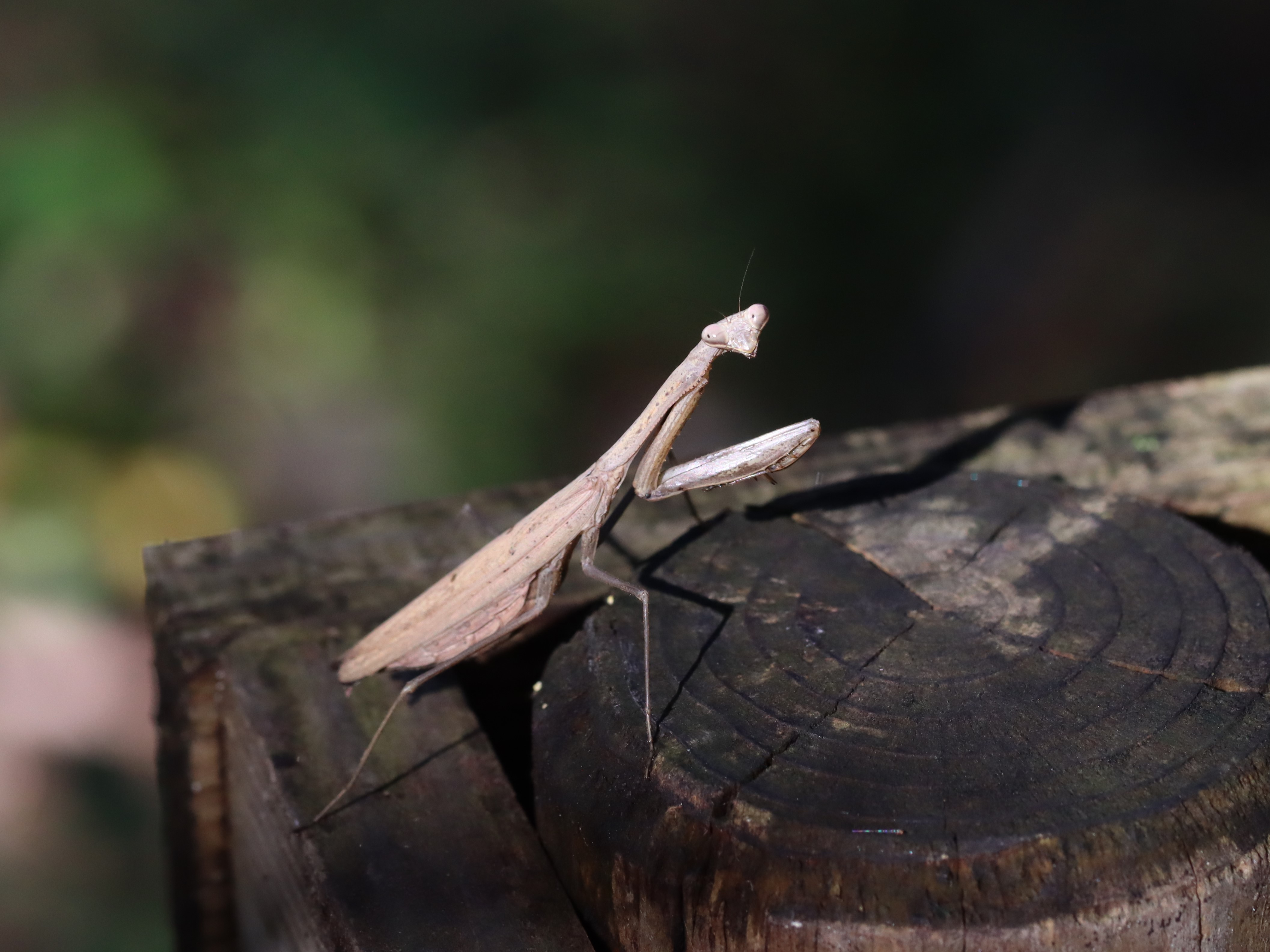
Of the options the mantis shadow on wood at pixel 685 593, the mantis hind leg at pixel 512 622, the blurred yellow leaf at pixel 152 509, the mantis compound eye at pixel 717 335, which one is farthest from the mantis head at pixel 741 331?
the blurred yellow leaf at pixel 152 509

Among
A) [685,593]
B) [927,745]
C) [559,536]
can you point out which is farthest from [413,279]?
[927,745]

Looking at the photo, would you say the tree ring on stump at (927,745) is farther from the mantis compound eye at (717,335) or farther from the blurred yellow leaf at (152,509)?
the blurred yellow leaf at (152,509)

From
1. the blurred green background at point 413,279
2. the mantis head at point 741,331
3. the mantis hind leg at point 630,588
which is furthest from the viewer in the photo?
the blurred green background at point 413,279

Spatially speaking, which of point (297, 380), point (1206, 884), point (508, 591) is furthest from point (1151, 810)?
point (297, 380)

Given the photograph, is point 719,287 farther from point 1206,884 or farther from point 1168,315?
point 1206,884

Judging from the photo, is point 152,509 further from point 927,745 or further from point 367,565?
point 927,745
